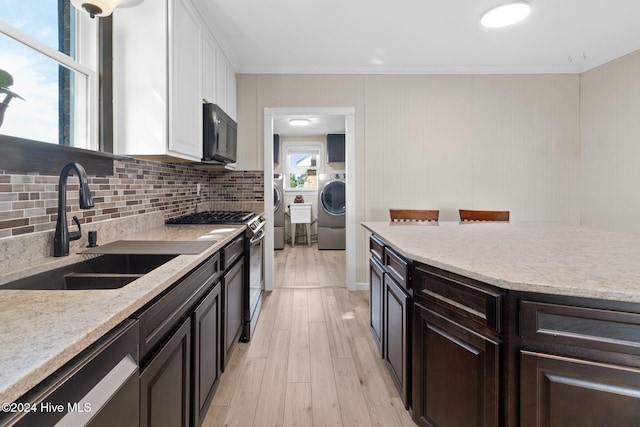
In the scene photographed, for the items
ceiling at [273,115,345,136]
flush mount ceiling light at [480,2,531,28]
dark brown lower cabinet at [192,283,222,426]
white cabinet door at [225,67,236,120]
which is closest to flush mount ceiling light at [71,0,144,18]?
dark brown lower cabinet at [192,283,222,426]

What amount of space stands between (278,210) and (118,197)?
403 centimetres

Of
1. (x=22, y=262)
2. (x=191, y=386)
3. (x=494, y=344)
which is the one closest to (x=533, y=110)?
(x=494, y=344)

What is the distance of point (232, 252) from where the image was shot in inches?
74.4

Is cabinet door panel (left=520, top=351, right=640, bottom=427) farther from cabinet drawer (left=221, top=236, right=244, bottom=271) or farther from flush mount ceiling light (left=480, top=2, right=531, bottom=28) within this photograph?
flush mount ceiling light (left=480, top=2, right=531, bottom=28)

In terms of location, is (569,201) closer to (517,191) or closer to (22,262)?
(517,191)

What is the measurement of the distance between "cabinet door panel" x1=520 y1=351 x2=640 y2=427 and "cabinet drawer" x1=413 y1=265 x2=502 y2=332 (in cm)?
14

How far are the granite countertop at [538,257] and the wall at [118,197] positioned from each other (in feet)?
4.94

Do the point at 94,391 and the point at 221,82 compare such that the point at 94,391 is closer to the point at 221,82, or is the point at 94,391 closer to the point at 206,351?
the point at 206,351

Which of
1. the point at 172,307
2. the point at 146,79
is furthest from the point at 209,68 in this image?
the point at 172,307

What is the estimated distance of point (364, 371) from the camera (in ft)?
6.21

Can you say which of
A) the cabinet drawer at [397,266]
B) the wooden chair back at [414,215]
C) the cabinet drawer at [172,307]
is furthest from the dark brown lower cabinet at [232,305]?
the wooden chair back at [414,215]

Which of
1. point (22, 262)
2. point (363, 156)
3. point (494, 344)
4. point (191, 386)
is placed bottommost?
point (191, 386)

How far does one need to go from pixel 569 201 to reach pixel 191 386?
414 cm

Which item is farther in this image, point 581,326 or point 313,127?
point 313,127
